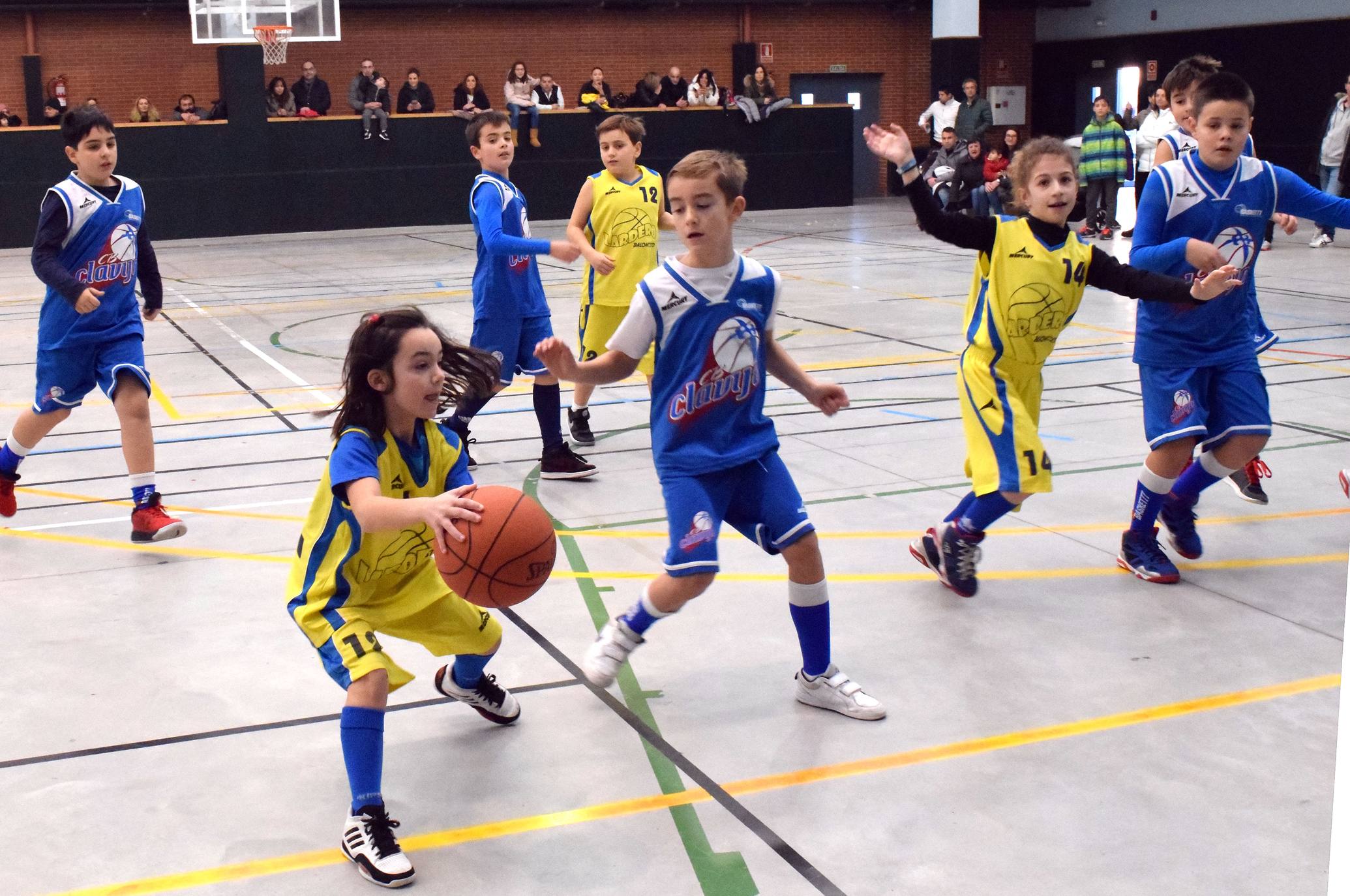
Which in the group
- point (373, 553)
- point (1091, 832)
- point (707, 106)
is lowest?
point (1091, 832)

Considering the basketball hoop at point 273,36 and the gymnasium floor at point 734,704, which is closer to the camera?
the gymnasium floor at point 734,704

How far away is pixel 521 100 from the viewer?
24.6 metres

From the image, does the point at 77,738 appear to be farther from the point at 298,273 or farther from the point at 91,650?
the point at 298,273

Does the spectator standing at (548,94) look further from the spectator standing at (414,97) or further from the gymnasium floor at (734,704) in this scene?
the gymnasium floor at (734,704)

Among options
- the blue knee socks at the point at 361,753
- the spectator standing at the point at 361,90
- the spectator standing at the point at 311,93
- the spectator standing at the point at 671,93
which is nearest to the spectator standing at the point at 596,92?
the spectator standing at the point at 671,93

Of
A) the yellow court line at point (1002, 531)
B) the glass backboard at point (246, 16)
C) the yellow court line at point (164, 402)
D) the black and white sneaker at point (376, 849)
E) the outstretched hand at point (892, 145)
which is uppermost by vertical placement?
the glass backboard at point (246, 16)

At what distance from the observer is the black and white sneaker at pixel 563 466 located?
6777mm

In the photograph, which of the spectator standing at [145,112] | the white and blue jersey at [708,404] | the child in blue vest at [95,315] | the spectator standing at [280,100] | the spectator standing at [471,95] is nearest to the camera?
the white and blue jersey at [708,404]

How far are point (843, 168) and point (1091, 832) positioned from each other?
24908 mm

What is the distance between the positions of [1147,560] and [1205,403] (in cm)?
63

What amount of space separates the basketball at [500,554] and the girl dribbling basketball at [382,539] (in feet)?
0.26

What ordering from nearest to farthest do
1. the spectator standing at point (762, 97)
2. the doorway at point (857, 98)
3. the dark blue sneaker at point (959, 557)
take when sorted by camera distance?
the dark blue sneaker at point (959, 557)
the spectator standing at point (762, 97)
the doorway at point (857, 98)

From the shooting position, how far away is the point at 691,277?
3891 millimetres

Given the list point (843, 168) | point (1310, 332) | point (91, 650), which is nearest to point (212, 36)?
point (843, 168)
